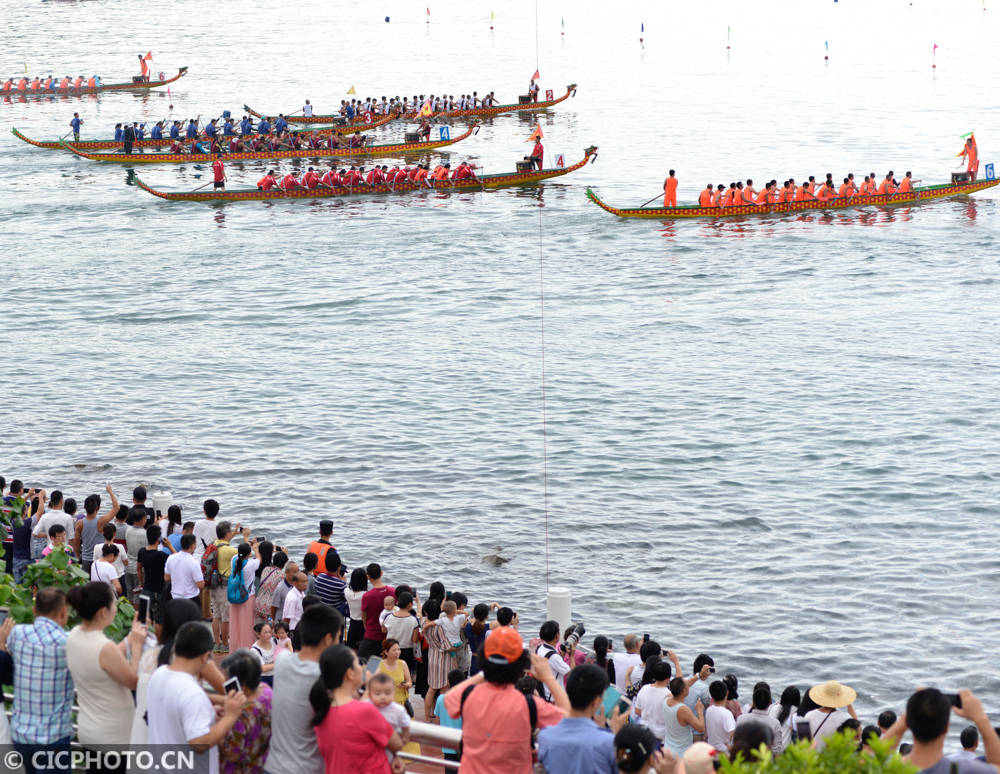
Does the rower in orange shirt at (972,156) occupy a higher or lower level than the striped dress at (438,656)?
higher

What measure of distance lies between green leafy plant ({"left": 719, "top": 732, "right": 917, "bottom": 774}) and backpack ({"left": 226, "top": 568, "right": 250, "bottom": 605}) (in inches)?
303

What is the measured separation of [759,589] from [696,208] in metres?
26.2

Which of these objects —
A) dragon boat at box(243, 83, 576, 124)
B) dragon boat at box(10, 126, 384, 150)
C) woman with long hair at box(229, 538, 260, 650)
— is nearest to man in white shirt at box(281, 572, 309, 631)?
woman with long hair at box(229, 538, 260, 650)

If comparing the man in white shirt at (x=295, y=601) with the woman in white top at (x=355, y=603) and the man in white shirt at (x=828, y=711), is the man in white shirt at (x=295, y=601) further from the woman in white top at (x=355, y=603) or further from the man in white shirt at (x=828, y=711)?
the man in white shirt at (x=828, y=711)

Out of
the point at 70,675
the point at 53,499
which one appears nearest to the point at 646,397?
the point at 53,499

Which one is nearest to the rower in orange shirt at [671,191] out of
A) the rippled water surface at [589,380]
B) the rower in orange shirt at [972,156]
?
the rippled water surface at [589,380]

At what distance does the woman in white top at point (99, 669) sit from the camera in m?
6.80

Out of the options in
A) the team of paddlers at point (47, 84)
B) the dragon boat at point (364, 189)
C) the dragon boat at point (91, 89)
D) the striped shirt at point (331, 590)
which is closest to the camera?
the striped shirt at point (331, 590)

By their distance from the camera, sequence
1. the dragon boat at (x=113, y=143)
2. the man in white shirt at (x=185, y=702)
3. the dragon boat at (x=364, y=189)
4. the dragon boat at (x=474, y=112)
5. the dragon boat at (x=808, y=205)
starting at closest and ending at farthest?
the man in white shirt at (x=185, y=702)
the dragon boat at (x=808, y=205)
the dragon boat at (x=364, y=189)
the dragon boat at (x=113, y=143)
the dragon boat at (x=474, y=112)

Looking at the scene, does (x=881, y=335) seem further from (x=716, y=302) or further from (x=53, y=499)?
(x=53, y=499)

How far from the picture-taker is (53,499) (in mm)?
13680

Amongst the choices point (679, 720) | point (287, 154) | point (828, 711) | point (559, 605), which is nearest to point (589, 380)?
point (559, 605)

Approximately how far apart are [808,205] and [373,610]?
112 feet

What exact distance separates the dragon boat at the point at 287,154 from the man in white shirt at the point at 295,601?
4309 centimetres
